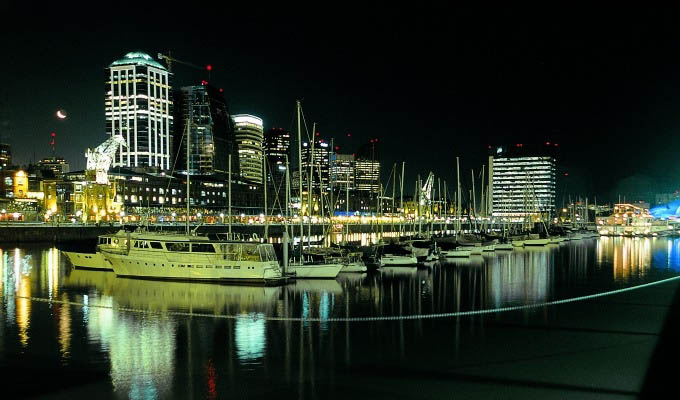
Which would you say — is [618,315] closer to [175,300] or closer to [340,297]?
[340,297]

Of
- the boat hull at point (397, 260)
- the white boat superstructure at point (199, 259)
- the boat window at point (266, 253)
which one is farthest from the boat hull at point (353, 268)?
the boat window at point (266, 253)

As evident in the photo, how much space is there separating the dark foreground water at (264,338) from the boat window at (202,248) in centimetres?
254

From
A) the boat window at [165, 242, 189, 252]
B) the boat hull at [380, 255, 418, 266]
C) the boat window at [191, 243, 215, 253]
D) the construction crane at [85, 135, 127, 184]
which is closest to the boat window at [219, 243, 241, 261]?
the boat window at [191, 243, 215, 253]

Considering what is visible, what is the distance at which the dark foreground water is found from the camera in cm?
1561

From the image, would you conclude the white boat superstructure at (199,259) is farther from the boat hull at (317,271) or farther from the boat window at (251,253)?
the boat hull at (317,271)

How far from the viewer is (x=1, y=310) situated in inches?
1075

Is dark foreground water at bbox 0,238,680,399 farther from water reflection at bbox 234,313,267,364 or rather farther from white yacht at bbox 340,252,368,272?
white yacht at bbox 340,252,368,272

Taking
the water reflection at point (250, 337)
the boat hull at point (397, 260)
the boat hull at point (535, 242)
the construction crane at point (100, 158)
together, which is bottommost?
the boat hull at point (535, 242)

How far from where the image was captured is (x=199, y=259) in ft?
121

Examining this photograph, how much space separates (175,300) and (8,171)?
19180 centimetres

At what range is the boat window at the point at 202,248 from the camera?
37.1m

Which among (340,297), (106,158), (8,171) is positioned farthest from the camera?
(8,171)

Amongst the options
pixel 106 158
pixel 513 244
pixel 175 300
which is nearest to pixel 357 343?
pixel 175 300

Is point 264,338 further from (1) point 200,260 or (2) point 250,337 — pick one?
(1) point 200,260
